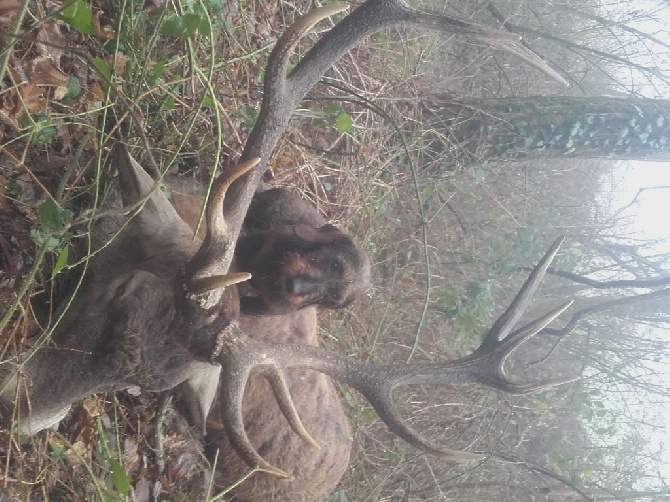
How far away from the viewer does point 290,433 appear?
11.6ft

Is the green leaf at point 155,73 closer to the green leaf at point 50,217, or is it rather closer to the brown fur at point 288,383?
the brown fur at point 288,383

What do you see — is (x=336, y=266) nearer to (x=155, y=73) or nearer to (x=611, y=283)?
(x=155, y=73)

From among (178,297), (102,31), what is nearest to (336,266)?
(178,297)

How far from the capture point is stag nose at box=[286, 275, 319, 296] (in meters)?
2.56

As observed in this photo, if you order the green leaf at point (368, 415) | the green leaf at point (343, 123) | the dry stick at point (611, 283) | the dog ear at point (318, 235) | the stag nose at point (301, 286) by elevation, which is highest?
the green leaf at point (343, 123)

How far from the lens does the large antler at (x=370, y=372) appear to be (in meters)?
2.53

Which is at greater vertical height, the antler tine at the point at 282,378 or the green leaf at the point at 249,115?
the green leaf at the point at 249,115

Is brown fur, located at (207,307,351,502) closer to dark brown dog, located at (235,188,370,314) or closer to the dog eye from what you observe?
dark brown dog, located at (235,188,370,314)

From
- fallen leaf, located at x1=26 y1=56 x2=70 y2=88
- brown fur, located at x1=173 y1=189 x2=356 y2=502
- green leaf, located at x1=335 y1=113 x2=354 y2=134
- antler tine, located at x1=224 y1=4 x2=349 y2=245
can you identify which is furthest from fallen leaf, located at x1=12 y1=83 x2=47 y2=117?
green leaf, located at x1=335 y1=113 x2=354 y2=134

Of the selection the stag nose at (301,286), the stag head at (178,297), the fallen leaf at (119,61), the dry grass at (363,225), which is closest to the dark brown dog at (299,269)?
the stag nose at (301,286)

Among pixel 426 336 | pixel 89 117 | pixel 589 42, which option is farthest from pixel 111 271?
pixel 589 42

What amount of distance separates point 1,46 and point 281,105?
101 centimetres

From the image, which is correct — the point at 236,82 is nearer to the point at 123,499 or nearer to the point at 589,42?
the point at 123,499

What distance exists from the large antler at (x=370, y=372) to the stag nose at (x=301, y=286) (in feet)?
0.84
